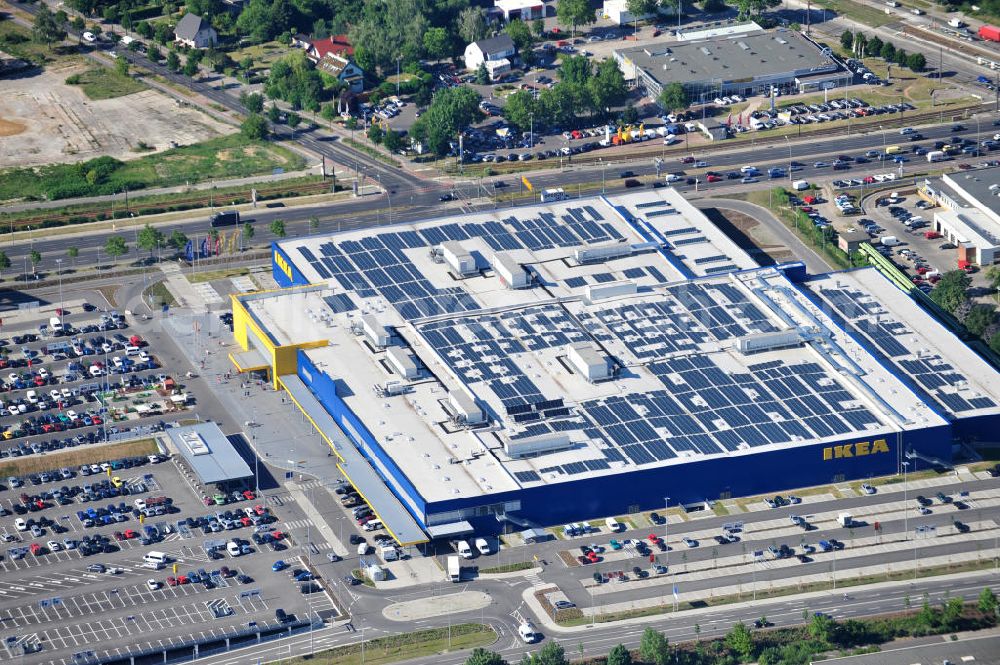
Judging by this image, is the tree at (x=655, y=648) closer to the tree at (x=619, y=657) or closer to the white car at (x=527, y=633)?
the tree at (x=619, y=657)

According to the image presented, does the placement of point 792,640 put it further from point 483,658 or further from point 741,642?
point 483,658

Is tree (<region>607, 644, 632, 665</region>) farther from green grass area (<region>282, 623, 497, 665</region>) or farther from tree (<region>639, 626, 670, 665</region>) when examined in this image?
green grass area (<region>282, 623, 497, 665</region>)

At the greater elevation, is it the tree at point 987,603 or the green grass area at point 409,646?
the tree at point 987,603

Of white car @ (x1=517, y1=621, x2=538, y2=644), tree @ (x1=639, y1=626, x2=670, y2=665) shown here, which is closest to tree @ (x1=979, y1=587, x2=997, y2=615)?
tree @ (x1=639, y1=626, x2=670, y2=665)

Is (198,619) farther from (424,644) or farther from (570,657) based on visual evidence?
(570,657)

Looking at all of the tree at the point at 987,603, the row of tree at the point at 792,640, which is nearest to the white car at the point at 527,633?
the row of tree at the point at 792,640

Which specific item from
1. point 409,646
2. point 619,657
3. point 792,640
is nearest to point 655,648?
point 619,657
